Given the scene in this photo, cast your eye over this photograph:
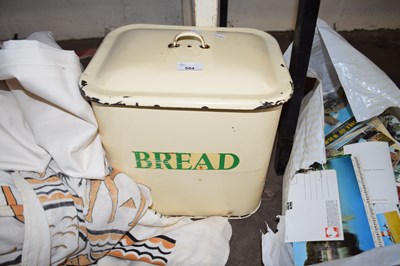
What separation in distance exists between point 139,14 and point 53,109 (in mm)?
1233

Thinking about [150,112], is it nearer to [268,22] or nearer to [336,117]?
[336,117]

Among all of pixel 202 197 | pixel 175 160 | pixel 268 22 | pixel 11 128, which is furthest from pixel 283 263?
pixel 268 22

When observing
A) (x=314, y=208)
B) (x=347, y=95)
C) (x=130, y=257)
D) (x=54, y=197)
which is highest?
(x=347, y=95)

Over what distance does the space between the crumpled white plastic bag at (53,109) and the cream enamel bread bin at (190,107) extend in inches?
1.5

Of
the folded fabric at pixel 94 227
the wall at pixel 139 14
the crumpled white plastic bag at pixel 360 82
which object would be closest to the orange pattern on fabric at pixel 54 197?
the folded fabric at pixel 94 227

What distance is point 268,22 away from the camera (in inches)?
71.9

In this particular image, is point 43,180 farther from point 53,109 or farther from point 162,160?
point 162,160

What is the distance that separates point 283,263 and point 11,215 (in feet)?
2.03

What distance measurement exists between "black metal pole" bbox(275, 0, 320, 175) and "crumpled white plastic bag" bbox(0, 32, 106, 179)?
0.51 meters

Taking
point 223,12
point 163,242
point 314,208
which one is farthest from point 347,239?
point 223,12

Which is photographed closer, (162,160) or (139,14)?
(162,160)

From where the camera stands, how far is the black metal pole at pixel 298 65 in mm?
671

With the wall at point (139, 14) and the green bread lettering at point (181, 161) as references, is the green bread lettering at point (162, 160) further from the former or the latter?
the wall at point (139, 14)

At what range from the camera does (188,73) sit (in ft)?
2.13
